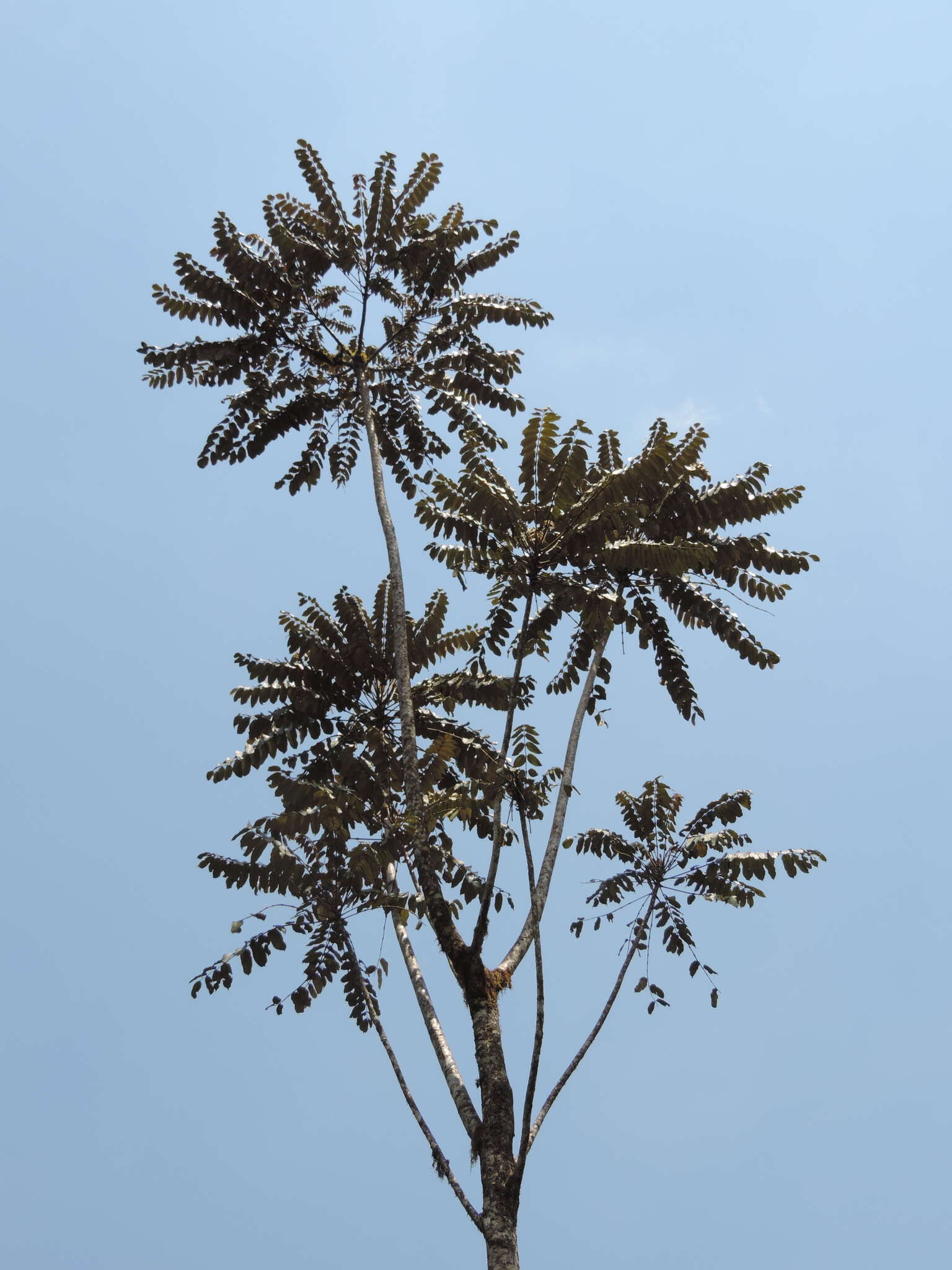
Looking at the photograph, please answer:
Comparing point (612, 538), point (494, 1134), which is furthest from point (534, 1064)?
point (612, 538)

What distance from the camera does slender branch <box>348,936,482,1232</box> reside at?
866 cm

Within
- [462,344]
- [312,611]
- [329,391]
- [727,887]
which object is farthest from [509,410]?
[727,887]

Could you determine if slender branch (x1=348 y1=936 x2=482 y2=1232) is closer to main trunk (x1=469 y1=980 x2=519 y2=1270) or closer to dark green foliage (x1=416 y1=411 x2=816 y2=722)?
main trunk (x1=469 y1=980 x2=519 y2=1270)

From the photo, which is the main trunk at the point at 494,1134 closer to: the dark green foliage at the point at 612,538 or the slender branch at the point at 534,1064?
the slender branch at the point at 534,1064

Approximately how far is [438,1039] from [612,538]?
5006 millimetres

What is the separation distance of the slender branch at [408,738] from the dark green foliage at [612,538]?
0.87 m

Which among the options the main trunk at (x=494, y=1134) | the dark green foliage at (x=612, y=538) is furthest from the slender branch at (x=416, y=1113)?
the dark green foliage at (x=612, y=538)

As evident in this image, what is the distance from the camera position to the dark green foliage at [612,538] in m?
10.4

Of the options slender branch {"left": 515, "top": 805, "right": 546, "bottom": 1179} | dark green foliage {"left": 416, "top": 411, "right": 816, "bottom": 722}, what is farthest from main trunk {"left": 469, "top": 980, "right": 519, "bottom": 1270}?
dark green foliage {"left": 416, "top": 411, "right": 816, "bottom": 722}

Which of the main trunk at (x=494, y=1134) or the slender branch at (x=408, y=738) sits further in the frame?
the slender branch at (x=408, y=738)

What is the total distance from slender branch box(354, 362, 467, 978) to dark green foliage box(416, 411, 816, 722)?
87 centimetres

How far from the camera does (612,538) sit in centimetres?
1103

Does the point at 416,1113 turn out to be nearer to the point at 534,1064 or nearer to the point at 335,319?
the point at 534,1064

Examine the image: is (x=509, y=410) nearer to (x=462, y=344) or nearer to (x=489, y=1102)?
(x=462, y=344)
